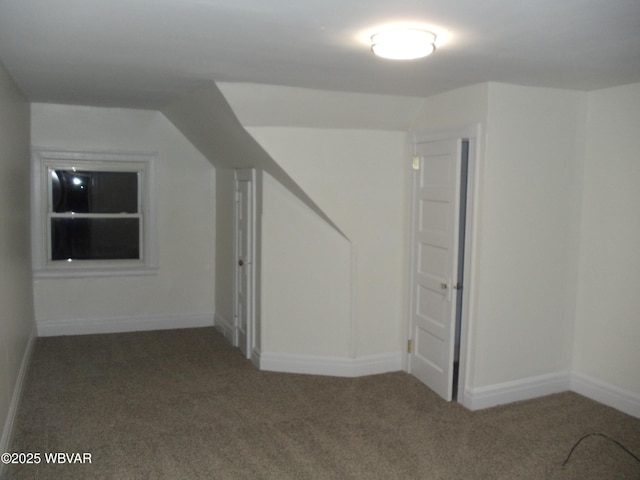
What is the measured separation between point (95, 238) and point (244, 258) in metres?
1.79

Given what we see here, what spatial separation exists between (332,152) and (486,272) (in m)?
1.52

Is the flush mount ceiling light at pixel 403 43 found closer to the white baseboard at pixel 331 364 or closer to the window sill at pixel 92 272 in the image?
the white baseboard at pixel 331 364

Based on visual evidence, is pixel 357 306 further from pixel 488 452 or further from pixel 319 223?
pixel 488 452

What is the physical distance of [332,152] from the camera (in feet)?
14.3

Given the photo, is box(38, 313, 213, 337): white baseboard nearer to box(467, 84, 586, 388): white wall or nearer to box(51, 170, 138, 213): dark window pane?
box(51, 170, 138, 213): dark window pane

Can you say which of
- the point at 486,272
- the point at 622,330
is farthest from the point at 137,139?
the point at 622,330

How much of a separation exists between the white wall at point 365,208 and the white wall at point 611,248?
4.56ft

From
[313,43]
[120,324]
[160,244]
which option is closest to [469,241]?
[313,43]

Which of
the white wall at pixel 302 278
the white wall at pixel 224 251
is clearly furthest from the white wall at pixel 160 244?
the white wall at pixel 302 278

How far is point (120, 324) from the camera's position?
18.8 ft

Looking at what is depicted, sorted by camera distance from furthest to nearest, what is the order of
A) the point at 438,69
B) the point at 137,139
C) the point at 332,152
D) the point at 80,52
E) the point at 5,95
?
the point at 137,139 → the point at 332,152 → the point at 5,95 → the point at 438,69 → the point at 80,52

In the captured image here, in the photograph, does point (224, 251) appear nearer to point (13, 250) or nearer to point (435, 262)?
point (13, 250)

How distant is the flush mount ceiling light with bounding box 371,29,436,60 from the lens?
7.89ft

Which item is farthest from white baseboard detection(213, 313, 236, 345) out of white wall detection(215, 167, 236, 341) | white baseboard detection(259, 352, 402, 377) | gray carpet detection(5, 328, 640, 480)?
white baseboard detection(259, 352, 402, 377)
